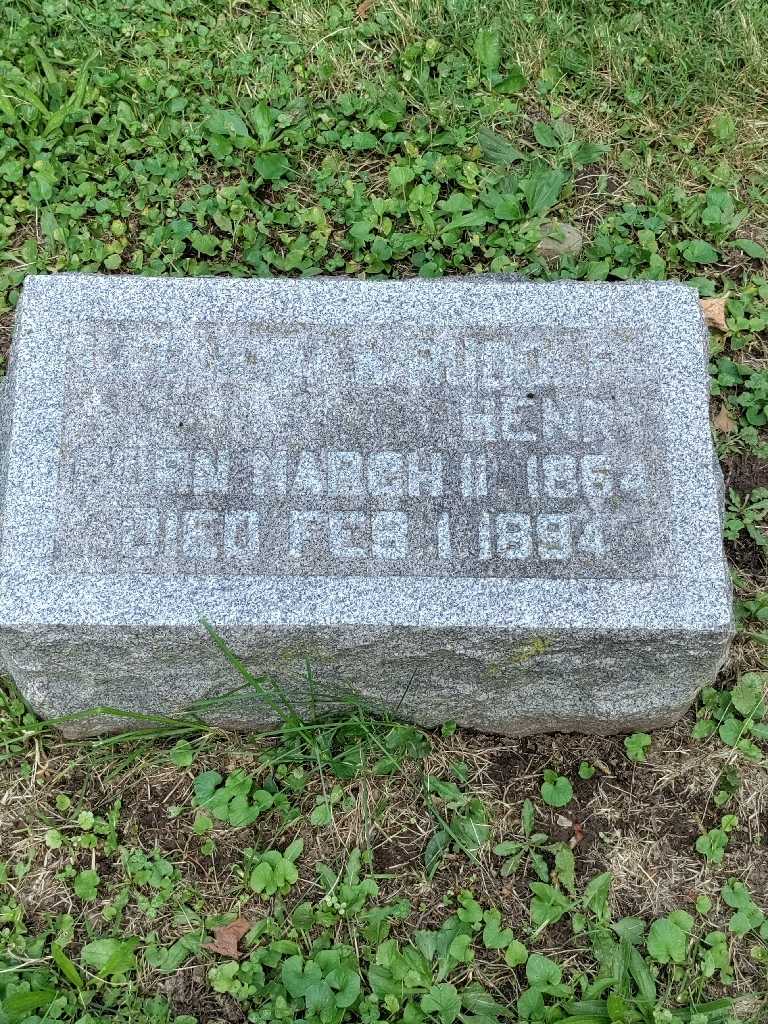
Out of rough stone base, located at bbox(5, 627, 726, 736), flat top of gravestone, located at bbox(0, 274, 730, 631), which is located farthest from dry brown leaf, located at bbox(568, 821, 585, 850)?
flat top of gravestone, located at bbox(0, 274, 730, 631)

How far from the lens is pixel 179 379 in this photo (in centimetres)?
226

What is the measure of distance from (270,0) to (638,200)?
148 cm

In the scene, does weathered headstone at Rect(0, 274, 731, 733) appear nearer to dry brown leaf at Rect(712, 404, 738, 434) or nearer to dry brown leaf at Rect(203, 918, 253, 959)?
dry brown leaf at Rect(203, 918, 253, 959)

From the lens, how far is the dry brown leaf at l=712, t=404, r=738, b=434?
9.58 feet

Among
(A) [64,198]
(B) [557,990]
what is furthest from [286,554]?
(A) [64,198]

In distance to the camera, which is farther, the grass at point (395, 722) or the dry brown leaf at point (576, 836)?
the dry brown leaf at point (576, 836)

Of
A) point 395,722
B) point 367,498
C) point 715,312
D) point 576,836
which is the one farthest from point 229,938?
point 715,312

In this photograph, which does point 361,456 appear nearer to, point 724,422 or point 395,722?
point 395,722

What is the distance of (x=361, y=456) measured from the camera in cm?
220

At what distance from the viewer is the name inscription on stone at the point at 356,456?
6.97ft

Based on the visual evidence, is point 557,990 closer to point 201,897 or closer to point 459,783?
point 459,783

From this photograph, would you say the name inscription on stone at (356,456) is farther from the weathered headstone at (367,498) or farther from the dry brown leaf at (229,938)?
the dry brown leaf at (229,938)

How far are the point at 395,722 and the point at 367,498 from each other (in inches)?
23.2

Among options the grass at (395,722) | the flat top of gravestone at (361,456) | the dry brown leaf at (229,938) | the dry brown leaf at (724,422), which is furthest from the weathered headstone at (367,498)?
the dry brown leaf at (724,422)
